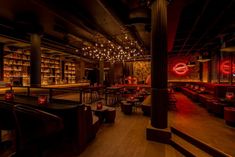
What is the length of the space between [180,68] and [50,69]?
12.5 meters

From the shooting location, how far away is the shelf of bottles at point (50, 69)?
10117mm

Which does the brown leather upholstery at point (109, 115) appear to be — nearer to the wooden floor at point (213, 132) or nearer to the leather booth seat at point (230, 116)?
the wooden floor at point (213, 132)

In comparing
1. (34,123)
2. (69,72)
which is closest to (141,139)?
(34,123)

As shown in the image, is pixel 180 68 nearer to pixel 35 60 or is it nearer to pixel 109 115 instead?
pixel 109 115

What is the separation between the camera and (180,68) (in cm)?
1295

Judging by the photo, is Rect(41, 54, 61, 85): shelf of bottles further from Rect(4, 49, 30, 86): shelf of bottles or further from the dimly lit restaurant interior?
the dimly lit restaurant interior

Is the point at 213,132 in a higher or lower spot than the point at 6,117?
lower

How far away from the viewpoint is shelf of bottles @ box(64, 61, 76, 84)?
42.8 feet

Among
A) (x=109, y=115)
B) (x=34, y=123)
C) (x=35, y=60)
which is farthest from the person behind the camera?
(x=35, y=60)

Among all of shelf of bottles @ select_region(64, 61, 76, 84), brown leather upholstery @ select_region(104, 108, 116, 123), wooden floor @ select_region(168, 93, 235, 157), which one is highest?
shelf of bottles @ select_region(64, 61, 76, 84)

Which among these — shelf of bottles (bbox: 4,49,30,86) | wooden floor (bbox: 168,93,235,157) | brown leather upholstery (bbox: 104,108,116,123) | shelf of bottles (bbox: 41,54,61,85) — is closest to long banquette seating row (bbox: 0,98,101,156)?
brown leather upholstery (bbox: 104,108,116,123)

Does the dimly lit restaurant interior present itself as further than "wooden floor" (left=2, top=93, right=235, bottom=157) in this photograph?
No

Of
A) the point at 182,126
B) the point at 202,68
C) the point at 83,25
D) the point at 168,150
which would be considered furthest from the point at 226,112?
the point at 202,68

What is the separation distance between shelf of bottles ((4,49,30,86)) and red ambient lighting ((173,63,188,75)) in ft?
43.0
